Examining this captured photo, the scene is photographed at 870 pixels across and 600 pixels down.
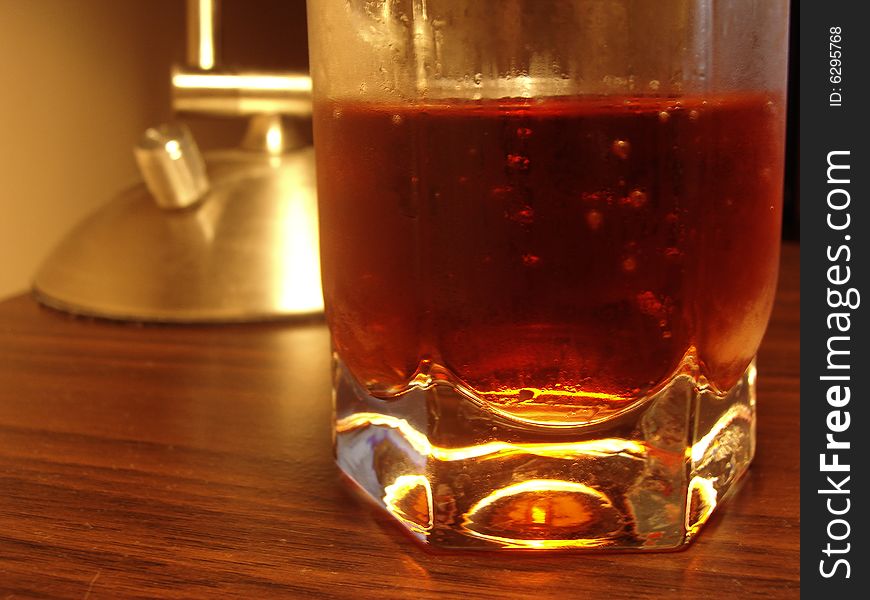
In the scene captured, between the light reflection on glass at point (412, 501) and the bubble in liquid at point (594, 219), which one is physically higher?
the bubble in liquid at point (594, 219)

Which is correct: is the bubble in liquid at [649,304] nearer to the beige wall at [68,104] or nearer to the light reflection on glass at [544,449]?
the light reflection on glass at [544,449]

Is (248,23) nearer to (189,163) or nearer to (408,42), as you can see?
(189,163)

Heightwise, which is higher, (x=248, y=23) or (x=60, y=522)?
(x=248, y=23)

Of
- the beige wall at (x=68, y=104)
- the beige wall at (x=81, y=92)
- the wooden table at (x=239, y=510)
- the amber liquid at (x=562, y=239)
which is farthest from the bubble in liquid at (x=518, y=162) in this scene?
the beige wall at (x=68, y=104)

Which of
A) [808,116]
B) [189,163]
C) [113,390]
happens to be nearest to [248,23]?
[189,163]

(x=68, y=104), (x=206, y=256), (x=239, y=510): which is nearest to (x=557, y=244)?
(x=239, y=510)

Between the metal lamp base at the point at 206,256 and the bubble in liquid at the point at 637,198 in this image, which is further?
the metal lamp base at the point at 206,256

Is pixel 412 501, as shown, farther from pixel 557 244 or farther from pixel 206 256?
pixel 206 256
